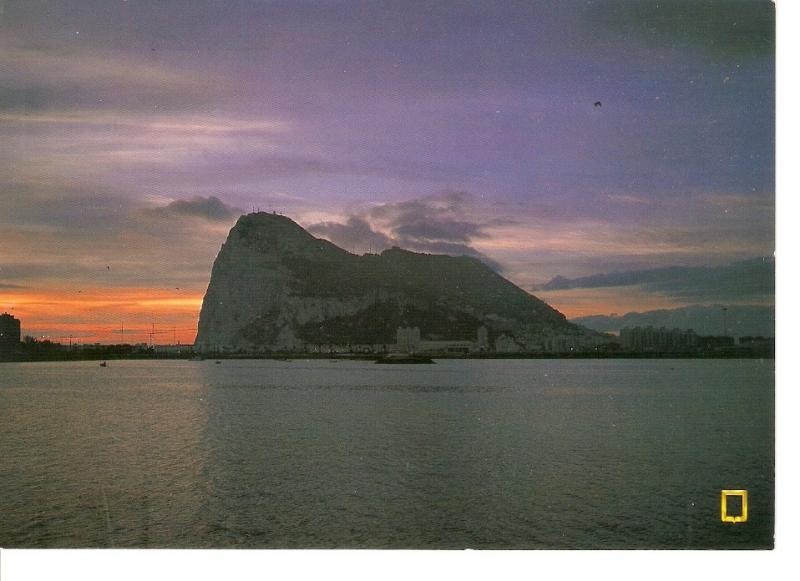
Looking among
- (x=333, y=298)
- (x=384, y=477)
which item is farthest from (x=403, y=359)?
(x=384, y=477)

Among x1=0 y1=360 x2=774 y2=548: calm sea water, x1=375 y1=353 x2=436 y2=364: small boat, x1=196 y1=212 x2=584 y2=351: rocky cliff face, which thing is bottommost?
x1=0 y1=360 x2=774 y2=548: calm sea water

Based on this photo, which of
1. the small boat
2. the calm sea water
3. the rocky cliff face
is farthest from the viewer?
the small boat

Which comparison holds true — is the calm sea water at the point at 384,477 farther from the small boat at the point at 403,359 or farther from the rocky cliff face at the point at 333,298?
the small boat at the point at 403,359

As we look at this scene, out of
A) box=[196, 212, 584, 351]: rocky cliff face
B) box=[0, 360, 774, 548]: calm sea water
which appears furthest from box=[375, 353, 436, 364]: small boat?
box=[0, 360, 774, 548]: calm sea water

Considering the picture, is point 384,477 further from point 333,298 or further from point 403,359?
point 403,359

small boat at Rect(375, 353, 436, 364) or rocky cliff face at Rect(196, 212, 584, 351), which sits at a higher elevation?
rocky cliff face at Rect(196, 212, 584, 351)

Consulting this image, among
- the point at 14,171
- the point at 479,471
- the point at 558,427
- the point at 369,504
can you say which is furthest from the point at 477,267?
the point at 369,504

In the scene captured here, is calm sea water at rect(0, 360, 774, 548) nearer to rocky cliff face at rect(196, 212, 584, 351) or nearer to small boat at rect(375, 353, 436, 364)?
rocky cliff face at rect(196, 212, 584, 351)
